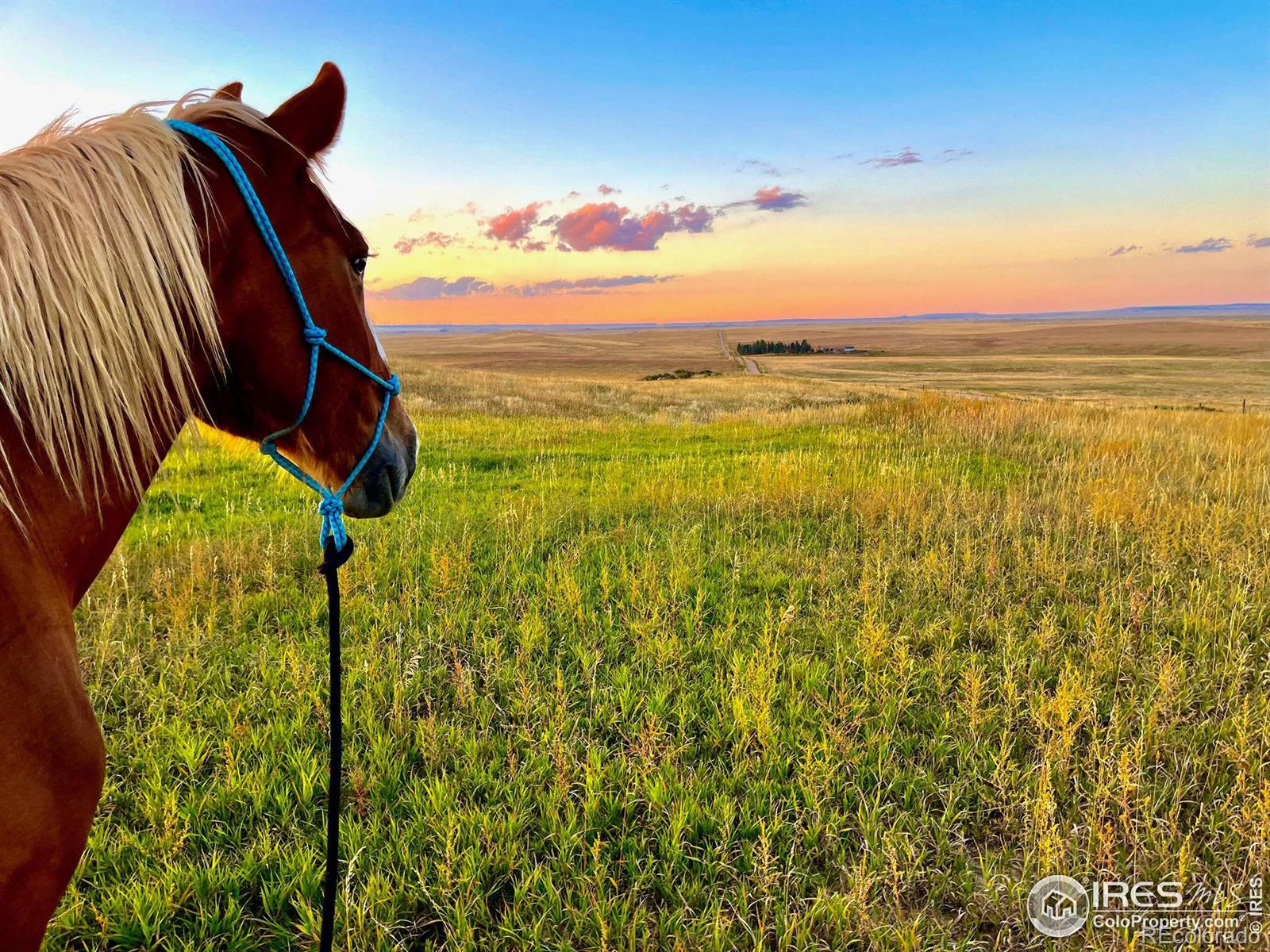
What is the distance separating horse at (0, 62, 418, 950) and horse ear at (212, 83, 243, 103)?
0.01m

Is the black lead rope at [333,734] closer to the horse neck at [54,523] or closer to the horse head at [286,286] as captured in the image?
the horse head at [286,286]

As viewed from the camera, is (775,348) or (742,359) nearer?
(742,359)

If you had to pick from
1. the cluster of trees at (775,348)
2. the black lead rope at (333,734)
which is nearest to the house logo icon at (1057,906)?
the black lead rope at (333,734)

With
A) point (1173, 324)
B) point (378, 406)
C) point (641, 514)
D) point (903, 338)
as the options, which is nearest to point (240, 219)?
point (378, 406)

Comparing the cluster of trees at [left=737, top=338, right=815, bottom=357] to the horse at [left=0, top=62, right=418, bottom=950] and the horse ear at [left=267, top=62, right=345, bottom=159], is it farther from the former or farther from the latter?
the horse at [left=0, top=62, right=418, bottom=950]

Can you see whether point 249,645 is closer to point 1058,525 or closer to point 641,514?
point 641,514

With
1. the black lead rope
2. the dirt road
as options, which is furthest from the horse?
the dirt road

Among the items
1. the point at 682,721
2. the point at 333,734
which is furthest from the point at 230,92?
the point at 682,721

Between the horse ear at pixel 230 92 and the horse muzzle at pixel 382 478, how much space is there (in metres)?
0.92

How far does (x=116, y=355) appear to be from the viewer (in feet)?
4.23

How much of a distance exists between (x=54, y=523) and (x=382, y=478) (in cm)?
67

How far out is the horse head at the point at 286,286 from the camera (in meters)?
1.42

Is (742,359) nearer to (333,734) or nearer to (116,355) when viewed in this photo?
(333,734)

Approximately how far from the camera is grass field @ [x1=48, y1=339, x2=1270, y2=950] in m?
1.97
